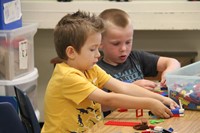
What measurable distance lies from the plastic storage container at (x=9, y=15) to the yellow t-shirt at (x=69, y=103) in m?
1.25

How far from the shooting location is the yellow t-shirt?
5.51 ft

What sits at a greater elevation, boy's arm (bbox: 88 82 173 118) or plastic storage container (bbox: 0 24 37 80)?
boy's arm (bbox: 88 82 173 118)

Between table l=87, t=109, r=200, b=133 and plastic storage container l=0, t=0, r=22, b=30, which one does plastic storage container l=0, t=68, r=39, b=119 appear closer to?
plastic storage container l=0, t=0, r=22, b=30

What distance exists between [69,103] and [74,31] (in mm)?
280

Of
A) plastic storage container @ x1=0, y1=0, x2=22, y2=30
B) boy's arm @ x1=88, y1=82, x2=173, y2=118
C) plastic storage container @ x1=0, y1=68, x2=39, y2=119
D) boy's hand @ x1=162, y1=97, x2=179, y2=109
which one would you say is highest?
plastic storage container @ x1=0, y1=0, x2=22, y2=30

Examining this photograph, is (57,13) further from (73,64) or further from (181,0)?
(73,64)

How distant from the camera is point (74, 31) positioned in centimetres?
176

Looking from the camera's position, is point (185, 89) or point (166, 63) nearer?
point (185, 89)

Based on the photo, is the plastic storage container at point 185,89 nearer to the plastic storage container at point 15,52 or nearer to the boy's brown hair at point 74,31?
the boy's brown hair at point 74,31

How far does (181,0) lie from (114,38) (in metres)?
1.61

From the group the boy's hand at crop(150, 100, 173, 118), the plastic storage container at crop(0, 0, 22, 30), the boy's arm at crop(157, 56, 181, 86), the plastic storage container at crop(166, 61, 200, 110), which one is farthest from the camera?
the plastic storage container at crop(0, 0, 22, 30)

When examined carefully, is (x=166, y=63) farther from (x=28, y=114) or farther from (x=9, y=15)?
(x=9, y=15)

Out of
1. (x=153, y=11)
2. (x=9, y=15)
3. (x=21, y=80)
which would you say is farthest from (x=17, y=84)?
(x=153, y=11)

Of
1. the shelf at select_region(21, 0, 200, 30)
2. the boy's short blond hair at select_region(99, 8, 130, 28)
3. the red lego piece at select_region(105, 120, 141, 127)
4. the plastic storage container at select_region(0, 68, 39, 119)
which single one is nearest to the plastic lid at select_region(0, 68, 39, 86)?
the plastic storage container at select_region(0, 68, 39, 119)
